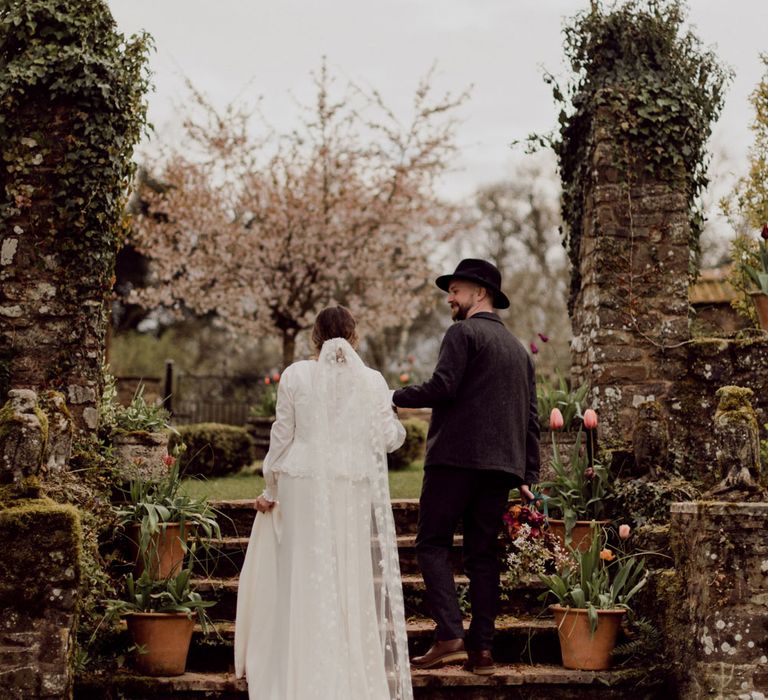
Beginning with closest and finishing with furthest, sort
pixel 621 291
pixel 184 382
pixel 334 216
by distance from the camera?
1. pixel 621 291
2. pixel 334 216
3. pixel 184 382

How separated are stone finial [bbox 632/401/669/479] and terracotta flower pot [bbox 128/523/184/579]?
9.44 ft

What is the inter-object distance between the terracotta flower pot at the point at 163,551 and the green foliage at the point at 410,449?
6527mm

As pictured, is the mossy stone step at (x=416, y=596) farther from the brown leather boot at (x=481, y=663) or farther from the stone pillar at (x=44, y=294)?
the stone pillar at (x=44, y=294)

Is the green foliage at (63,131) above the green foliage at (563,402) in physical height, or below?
above

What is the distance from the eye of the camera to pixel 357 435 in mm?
5074

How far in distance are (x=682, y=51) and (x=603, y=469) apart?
326cm

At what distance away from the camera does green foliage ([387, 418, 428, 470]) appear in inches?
496

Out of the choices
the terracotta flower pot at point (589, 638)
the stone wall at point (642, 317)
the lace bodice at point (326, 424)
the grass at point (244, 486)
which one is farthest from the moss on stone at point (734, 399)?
the grass at point (244, 486)

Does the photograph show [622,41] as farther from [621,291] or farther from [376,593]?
[376,593]

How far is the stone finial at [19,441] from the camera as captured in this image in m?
4.82

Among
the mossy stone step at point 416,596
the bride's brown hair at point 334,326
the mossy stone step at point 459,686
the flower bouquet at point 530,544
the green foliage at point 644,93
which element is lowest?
the mossy stone step at point 459,686

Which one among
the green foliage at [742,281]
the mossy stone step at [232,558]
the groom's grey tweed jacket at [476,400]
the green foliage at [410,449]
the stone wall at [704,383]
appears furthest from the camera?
the green foliage at [410,449]

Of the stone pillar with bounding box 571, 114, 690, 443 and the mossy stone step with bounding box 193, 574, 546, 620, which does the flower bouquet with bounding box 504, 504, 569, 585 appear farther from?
the stone pillar with bounding box 571, 114, 690, 443

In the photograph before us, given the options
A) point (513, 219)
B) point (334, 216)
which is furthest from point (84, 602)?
point (513, 219)
